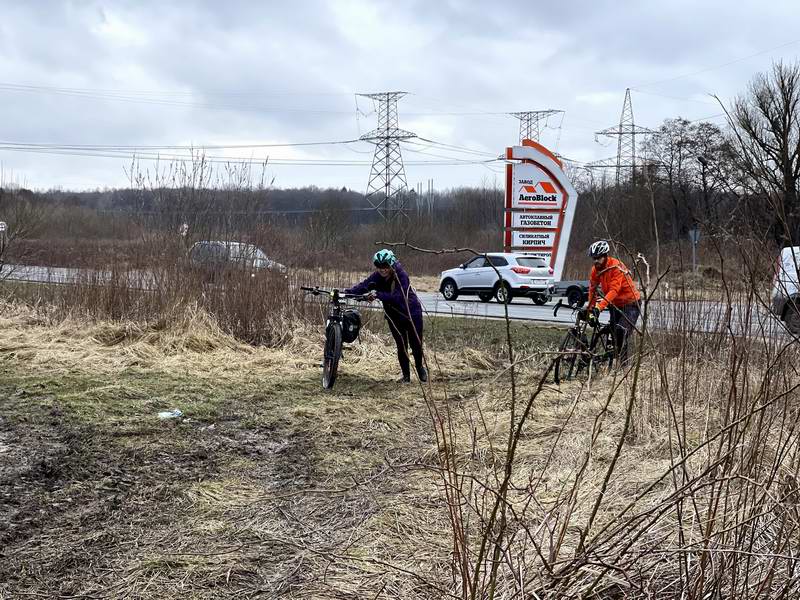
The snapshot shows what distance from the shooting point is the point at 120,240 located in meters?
12.4

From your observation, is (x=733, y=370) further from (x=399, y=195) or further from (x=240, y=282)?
(x=399, y=195)

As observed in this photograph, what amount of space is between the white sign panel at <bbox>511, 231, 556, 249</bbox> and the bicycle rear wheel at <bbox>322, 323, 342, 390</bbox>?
7782 mm

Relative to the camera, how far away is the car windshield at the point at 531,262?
22484 mm

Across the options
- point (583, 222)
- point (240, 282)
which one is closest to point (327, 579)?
point (240, 282)

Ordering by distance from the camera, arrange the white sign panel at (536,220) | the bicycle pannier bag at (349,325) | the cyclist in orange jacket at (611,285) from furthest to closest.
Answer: the white sign panel at (536,220) → the bicycle pannier bag at (349,325) → the cyclist in orange jacket at (611,285)

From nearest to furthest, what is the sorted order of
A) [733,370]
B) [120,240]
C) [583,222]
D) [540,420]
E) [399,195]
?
[733,370] < [540,420] < [120,240] < [583,222] < [399,195]

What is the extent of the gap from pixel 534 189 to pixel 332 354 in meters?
8.18

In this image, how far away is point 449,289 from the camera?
25.5 meters

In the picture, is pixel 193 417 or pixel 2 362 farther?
pixel 2 362

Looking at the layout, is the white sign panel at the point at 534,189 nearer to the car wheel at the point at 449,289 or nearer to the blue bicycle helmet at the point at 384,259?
the blue bicycle helmet at the point at 384,259

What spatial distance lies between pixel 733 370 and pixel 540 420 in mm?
4146

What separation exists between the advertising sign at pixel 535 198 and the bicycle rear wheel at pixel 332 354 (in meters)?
7.72

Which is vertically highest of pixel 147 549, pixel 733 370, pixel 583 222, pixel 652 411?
pixel 583 222

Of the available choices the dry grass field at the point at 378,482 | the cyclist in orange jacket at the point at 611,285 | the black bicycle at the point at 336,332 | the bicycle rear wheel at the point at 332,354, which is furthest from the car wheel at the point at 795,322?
the bicycle rear wheel at the point at 332,354
